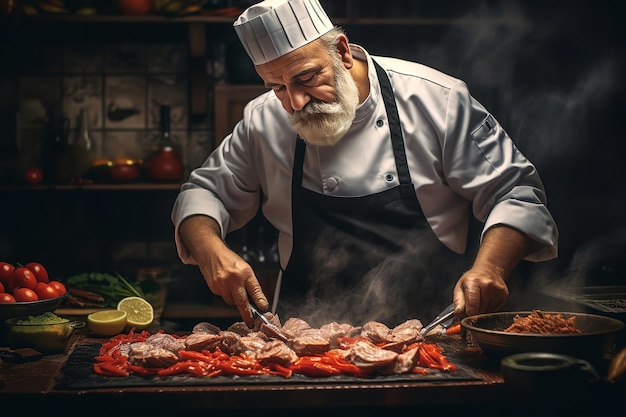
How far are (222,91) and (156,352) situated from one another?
308cm

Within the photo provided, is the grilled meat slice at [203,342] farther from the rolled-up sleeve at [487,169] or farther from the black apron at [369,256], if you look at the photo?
the rolled-up sleeve at [487,169]

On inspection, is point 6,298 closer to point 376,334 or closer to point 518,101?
point 376,334

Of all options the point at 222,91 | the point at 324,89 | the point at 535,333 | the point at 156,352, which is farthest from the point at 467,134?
the point at 222,91

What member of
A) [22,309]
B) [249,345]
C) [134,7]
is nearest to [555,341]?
[249,345]

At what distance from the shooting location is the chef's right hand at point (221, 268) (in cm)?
283

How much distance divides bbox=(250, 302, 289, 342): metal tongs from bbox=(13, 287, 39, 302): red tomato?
0.85m

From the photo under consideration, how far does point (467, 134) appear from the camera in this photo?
3.27 metres

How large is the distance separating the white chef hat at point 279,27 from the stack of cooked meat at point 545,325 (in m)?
1.37

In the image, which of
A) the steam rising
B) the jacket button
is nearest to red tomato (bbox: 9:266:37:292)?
the jacket button

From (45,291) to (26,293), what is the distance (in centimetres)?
9

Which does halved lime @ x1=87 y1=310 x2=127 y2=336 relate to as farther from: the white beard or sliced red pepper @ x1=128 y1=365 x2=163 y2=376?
the white beard

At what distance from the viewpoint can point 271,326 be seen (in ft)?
8.79

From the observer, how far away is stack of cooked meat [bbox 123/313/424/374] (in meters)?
2.32

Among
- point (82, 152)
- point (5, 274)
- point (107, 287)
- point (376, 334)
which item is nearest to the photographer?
point (376, 334)
